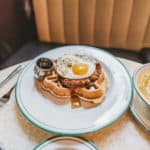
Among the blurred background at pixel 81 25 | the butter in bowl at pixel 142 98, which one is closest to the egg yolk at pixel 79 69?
the butter in bowl at pixel 142 98

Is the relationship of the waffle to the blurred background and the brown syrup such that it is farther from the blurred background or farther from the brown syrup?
the blurred background

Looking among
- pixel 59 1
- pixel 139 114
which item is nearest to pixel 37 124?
pixel 139 114

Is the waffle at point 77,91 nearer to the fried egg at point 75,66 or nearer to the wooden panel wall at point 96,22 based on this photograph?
the fried egg at point 75,66

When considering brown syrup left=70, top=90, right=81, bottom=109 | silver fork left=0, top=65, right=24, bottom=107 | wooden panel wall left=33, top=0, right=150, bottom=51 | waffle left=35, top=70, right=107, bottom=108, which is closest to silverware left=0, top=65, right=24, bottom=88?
silver fork left=0, top=65, right=24, bottom=107

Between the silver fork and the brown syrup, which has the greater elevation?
the brown syrup

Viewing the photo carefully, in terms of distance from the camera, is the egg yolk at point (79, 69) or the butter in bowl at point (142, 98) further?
the egg yolk at point (79, 69)

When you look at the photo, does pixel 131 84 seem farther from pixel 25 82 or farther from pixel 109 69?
pixel 25 82
